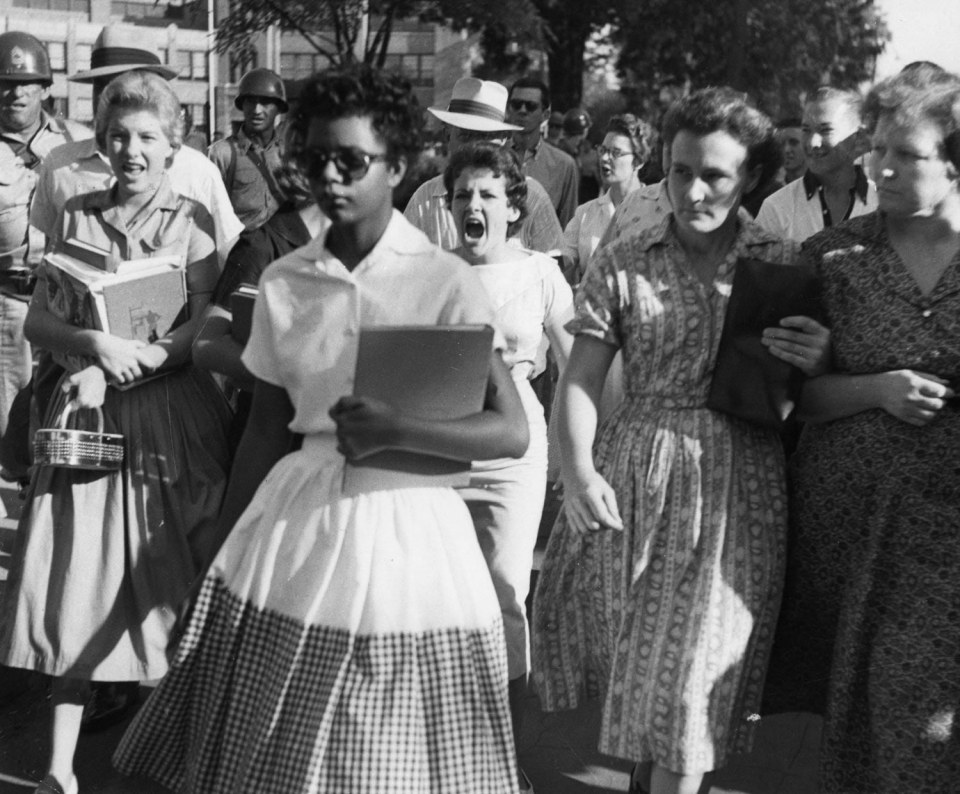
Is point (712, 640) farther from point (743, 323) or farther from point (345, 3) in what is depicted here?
point (345, 3)

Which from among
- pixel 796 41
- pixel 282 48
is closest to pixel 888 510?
pixel 796 41

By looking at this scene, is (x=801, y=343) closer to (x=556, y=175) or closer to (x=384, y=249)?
(x=384, y=249)

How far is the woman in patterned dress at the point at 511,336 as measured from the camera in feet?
14.0

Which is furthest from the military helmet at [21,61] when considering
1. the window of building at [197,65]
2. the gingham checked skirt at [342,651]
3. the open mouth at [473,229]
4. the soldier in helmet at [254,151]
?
the window of building at [197,65]

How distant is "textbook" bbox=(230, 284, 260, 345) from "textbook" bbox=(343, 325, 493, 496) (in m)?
1.00

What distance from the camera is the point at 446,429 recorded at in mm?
2828

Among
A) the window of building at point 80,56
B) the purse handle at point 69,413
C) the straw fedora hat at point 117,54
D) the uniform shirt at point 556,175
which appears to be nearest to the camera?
the purse handle at point 69,413

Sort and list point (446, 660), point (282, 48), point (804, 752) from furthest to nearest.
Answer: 1. point (282, 48)
2. point (804, 752)
3. point (446, 660)

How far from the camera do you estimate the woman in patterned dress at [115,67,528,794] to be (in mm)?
2816

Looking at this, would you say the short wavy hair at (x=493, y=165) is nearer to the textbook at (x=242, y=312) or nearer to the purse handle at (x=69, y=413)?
the textbook at (x=242, y=312)

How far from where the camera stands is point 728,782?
450cm

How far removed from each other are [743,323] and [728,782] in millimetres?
1723

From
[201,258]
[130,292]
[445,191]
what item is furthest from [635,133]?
[130,292]

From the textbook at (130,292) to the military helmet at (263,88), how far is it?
4850 mm
